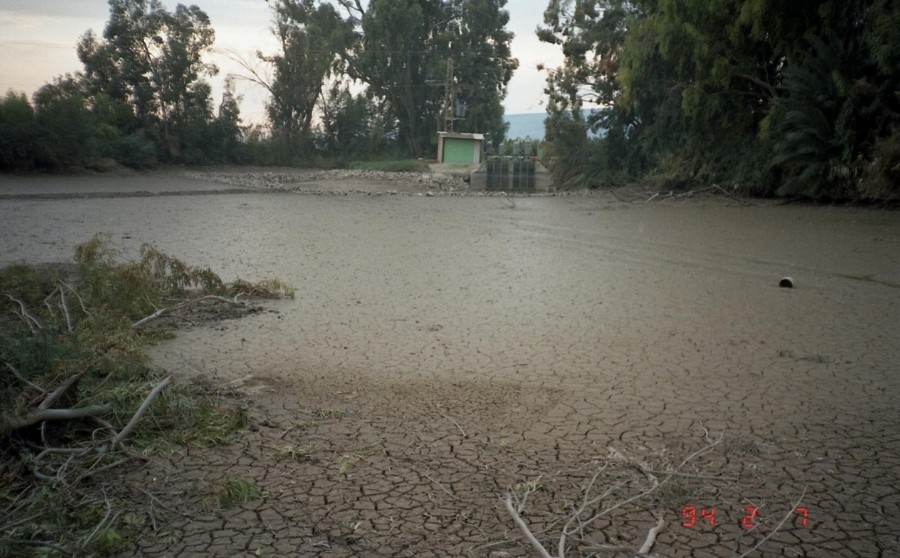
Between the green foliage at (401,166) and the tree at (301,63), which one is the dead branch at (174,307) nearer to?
the green foliage at (401,166)

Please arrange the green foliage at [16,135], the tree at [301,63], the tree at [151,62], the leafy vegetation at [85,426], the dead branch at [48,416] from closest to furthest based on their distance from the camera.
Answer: the leafy vegetation at [85,426] < the dead branch at [48,416] < the green foliage at [16,135] < the tree at [151,62] < the tree at [301,63]

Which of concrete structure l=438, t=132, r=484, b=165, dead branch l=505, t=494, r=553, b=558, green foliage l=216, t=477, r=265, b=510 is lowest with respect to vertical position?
green foliage l=216, t=477, r=265, b=510

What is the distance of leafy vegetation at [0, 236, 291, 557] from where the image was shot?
9.64 ft

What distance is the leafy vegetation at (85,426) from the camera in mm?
2938

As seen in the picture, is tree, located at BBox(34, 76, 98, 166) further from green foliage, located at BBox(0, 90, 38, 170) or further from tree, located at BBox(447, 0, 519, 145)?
tree, located at BBox(447, 0, 519, 145)

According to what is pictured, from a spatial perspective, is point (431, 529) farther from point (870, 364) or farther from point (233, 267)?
point (233, 267)

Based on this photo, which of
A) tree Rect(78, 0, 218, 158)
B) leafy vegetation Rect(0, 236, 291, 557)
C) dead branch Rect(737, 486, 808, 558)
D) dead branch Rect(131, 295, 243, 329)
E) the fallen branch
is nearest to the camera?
dead branch Rect(737, 486, 808, 558)

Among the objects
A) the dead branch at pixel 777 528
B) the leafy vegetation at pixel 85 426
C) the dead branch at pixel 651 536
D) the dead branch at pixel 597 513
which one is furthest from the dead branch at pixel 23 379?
the dead branch at pixel 777 528

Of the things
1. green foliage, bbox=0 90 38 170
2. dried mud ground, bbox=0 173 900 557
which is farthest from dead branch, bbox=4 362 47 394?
green foliage, bbox=0 90 38 170

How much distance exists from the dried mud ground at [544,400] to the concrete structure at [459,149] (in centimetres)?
3434

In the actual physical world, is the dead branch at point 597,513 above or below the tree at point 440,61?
below

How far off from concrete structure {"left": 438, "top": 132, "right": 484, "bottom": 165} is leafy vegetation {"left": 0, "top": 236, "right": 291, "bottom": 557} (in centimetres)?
3939

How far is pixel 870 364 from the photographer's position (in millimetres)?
5141

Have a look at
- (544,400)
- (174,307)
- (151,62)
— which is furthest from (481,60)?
(544,400)
